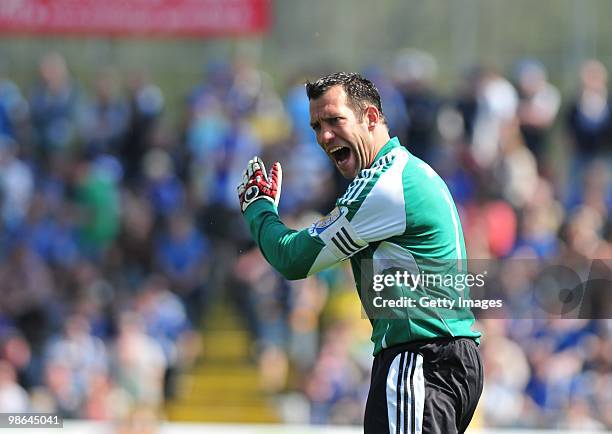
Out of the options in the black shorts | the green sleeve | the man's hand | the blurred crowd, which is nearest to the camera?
the black shorts


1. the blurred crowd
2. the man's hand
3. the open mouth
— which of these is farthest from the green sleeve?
the blurred crowd

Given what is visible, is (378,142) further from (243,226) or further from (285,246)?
(243,226)

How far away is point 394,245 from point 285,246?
1.39 ft

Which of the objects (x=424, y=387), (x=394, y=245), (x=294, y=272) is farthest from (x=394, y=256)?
(x=424, y=387)

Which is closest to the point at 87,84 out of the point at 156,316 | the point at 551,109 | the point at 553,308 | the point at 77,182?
the point at 77,182

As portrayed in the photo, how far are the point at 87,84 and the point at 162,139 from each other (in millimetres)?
1983

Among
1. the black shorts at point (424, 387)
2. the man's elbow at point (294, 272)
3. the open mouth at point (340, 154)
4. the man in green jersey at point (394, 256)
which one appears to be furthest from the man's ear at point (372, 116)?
the black shorts at point (424, 387)

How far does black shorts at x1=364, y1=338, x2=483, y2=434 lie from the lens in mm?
4559

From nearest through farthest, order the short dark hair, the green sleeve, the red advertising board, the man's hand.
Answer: the green sleeve < the short dark hair < the man's hand < the red advertising board

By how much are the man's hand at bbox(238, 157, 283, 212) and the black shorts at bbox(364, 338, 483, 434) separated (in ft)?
2.75

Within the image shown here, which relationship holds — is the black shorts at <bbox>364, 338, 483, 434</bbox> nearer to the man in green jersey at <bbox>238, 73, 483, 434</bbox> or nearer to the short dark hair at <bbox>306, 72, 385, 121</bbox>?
the man in green jersey at <bbox>238, 73, 483, 434</bbox>

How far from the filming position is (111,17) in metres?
14.8

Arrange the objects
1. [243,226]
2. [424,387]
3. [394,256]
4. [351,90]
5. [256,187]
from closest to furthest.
→ [424,387], [394,256], [351,90], [256,187], [243,226]

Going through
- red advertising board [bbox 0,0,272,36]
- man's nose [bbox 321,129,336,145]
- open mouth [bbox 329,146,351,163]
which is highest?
red advertising board [bbox 0,0,272,36]
